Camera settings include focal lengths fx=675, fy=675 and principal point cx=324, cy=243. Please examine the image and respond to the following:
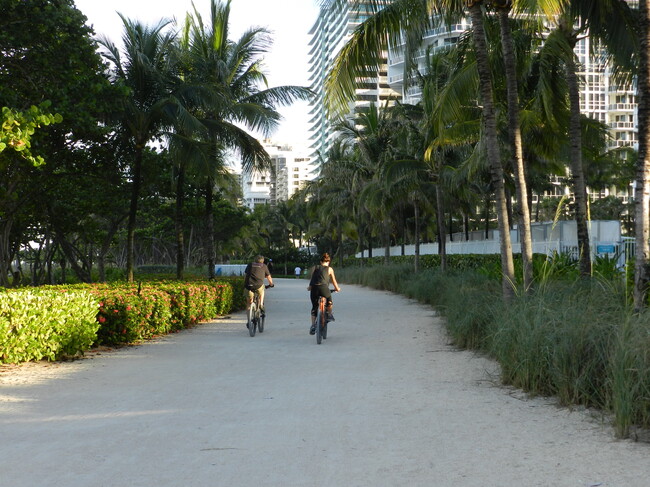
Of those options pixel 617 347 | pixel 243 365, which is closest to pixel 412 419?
pixel 617 347

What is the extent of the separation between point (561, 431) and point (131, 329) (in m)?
8.18

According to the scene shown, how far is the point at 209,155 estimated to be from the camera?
707 inches

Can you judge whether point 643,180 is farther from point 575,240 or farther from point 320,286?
point 575,240

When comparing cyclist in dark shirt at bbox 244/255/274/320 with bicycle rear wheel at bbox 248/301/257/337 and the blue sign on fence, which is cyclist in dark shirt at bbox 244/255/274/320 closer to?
bicycle rear wheel at bbox 248/301/257/337

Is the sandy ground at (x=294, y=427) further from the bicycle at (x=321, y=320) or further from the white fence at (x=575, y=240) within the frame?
the white fence at (x=575, y=240)

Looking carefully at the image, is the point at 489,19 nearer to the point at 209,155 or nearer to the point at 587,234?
the point at 587,234

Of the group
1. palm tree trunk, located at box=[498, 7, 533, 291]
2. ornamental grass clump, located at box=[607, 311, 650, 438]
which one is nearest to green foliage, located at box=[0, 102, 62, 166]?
palm tree trunk, located at box=[498, 7, 533, 291]

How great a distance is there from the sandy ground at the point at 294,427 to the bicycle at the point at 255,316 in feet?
10.0

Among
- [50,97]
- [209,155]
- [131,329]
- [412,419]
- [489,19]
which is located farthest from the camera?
[209,155]

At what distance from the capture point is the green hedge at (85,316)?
29.3 feet

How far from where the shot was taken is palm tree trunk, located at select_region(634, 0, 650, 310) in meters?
8.24

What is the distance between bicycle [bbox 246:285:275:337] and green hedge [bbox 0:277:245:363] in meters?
1.62

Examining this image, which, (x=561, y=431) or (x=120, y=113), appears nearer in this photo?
(x=561, y=431)

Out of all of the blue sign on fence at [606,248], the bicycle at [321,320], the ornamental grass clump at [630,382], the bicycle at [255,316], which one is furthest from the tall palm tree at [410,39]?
the blue sign on fence at [606,248]
